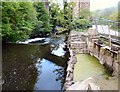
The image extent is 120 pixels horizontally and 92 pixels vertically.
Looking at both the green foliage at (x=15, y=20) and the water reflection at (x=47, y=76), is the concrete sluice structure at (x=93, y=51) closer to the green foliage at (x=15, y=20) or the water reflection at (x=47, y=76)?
the water reflection at (x=47, y=76)

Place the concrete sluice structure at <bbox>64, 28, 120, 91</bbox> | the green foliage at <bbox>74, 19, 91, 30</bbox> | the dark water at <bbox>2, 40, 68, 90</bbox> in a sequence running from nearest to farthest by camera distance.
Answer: the concrete sluice structure at <bbox>64, 28, 120, 91</bbox>
the dark water at <bbox>2, 40, 68, 90</bbox>
the green foliage at <bbox>74, 19, 91, 30</bbox>

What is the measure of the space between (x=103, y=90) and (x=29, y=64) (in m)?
2.86

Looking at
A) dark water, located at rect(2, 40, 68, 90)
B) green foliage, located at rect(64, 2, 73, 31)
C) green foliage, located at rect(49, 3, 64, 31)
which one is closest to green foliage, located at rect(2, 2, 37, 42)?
dark water, located at rect(2, 40, 68, 90)

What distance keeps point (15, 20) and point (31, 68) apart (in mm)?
1789

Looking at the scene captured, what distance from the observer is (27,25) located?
6.29 meters

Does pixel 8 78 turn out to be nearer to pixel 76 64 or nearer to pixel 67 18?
pixel 76 64

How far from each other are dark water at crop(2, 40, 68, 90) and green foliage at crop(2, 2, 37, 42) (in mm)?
440

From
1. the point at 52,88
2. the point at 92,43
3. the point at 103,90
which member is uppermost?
the point at 92,43

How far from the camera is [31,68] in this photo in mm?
4336

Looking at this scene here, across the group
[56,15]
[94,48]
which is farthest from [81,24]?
[94,48]

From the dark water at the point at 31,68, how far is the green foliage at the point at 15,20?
0.44 metres

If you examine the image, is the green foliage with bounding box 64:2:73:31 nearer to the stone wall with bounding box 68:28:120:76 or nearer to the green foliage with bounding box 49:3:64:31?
the green foliage with bounding box 49:3:64:31

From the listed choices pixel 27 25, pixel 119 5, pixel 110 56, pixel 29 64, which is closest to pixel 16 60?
pixel 29 64

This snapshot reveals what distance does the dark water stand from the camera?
3.46 metres
